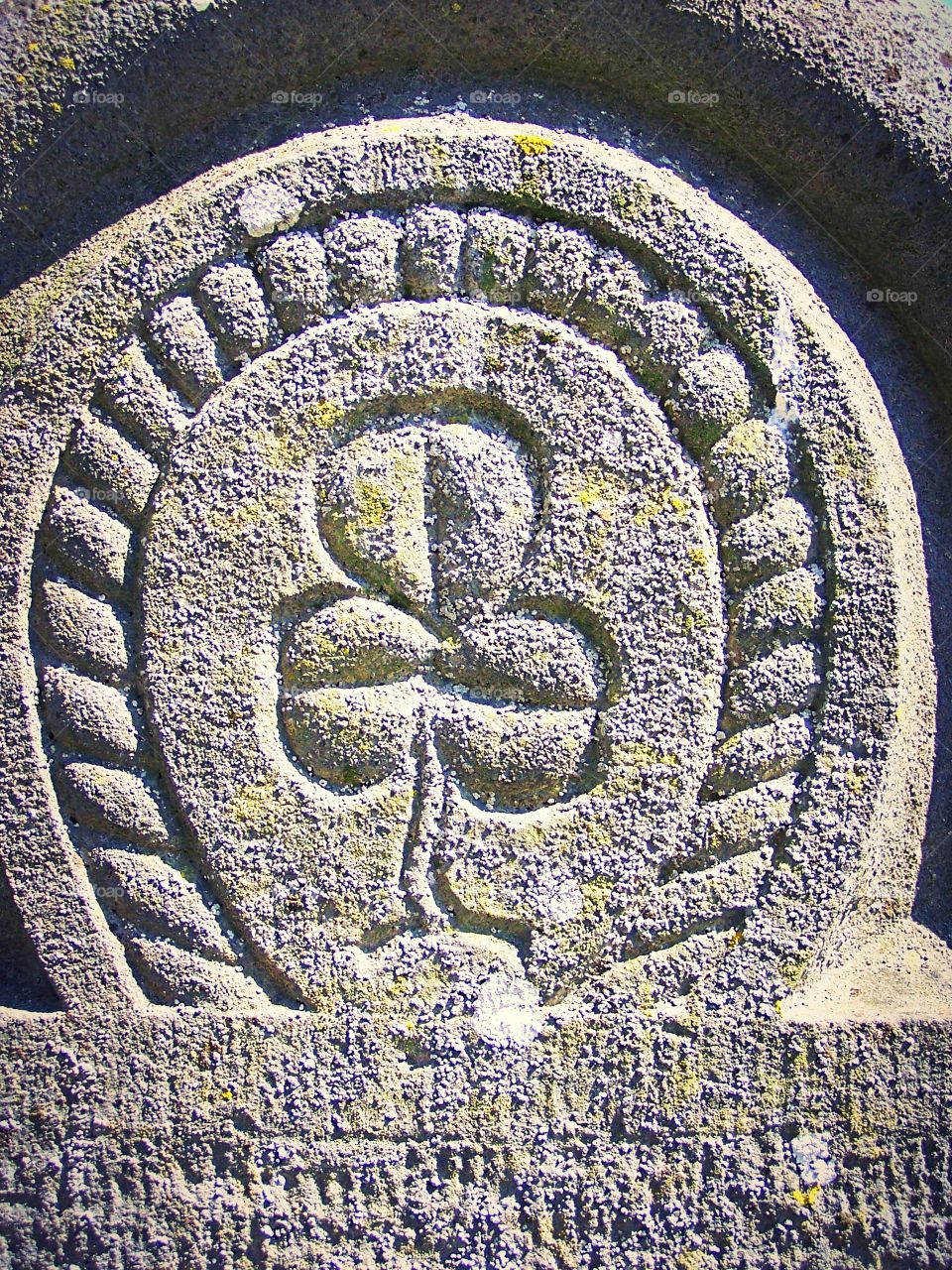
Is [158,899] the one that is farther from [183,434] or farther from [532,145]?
[532,145]

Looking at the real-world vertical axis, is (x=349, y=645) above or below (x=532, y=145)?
below

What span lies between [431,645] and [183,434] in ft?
1.73

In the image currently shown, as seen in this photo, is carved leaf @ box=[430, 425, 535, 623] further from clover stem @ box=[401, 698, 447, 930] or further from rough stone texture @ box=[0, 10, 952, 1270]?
clover stem @ box=[401, 698, 447, 930]

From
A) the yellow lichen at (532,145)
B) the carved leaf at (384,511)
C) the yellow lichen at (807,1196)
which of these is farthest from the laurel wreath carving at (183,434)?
A: the yellow lichen at (807,1196)

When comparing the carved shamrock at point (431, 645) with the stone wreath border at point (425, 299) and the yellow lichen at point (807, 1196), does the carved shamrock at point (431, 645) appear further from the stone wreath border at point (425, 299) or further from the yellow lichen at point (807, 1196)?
Answer: the yellow lichen at point (807, 1196)

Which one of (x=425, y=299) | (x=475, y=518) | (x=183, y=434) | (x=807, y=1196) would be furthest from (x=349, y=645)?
(x=807, y=1196)

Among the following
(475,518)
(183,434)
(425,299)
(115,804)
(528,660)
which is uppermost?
(425,299)

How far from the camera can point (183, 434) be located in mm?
1596

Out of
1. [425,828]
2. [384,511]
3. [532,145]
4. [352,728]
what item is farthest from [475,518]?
[532,145]

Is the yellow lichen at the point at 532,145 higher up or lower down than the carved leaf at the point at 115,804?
higher up

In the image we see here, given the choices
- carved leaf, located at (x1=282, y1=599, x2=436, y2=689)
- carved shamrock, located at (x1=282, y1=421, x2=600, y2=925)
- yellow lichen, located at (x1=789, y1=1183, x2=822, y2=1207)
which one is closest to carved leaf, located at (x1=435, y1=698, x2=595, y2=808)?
carved shamrock, located at (x1=282, y1=421, x2=600, y2=925)

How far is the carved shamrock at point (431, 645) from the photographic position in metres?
1.60

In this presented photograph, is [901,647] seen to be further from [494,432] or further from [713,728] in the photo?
[494,432]

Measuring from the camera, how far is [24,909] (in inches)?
63.3
